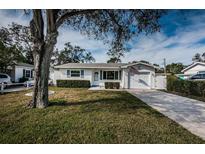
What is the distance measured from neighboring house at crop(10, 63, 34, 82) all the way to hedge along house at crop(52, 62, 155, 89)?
4.77m

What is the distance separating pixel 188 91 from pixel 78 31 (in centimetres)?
952

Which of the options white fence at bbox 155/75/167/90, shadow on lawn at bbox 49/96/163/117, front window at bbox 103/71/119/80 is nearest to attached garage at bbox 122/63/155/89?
white fence at bbox 155/75/167/90

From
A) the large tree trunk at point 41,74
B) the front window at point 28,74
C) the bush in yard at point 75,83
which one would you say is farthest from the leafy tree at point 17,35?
the front window at point 28,74

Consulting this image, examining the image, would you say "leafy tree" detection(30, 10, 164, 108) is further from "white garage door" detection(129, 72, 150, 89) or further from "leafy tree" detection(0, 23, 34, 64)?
"white garage door" detection(129, 72, 150, 89)

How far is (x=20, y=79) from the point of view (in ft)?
57.1

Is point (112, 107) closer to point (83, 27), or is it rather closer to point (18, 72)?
point (83, 27)

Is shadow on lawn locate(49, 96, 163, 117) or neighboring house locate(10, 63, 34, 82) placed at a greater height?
neighboring house locate(10, 63, 34, 82)

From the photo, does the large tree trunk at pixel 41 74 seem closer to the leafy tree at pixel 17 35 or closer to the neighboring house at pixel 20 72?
the leafy tree at pixel 17 35

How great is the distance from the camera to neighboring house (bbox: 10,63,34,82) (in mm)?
16750

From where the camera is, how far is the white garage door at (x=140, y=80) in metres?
14.9
